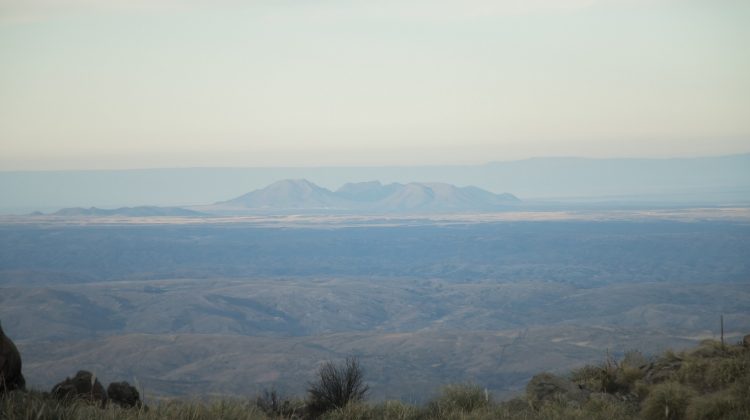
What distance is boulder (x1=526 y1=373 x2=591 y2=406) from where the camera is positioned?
1642cm

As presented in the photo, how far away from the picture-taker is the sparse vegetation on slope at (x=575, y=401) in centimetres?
1228

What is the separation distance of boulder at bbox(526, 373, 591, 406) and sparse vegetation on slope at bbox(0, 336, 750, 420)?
0.07ft

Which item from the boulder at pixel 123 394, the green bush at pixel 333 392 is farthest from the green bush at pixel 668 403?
the boulder at pixel 123 394

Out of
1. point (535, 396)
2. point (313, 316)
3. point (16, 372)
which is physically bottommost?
point (313, 316)

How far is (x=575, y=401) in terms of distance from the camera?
16047 millimetres

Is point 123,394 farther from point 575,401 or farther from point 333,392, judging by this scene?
point 575,401

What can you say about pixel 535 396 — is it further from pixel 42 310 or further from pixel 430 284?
pixel 430 284

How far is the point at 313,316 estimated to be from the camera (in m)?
150

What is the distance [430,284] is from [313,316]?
45.6m

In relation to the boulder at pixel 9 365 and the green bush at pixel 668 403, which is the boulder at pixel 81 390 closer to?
the boulder at pixel 9 365

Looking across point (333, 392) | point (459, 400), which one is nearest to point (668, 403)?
point (459, 400)

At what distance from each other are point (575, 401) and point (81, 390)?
8.98 m

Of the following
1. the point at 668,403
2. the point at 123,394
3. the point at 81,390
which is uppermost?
the point at 81,390

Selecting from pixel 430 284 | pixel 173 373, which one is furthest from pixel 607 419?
pixel 430 284
